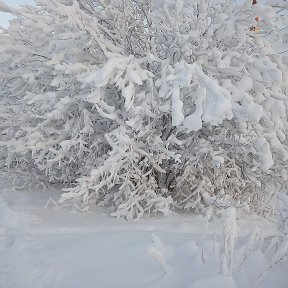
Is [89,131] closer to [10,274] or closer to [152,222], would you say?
[152,222]

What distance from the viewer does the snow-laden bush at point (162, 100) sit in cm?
465

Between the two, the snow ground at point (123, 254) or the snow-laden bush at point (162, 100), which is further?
the snow-laden bush at point (162, 100)

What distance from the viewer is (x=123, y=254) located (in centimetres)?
345

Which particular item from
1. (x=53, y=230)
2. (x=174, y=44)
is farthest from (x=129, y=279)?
(x=174, y=44)

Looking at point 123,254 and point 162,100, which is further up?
point 162,100

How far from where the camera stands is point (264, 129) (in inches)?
198

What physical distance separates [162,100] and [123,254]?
221 cm

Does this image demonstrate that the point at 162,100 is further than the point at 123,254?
Yes

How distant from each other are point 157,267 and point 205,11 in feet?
11.3

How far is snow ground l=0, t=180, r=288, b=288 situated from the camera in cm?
282

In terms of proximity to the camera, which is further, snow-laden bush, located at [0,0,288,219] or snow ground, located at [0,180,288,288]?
snow-laden bush, located at [0,0,288,219]

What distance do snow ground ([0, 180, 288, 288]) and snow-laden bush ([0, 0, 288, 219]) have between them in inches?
18.4

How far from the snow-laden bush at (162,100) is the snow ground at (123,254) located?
47 centimetres

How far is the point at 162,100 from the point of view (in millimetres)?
5031
